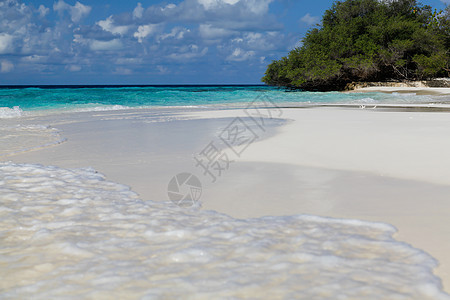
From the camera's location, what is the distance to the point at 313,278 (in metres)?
2.06

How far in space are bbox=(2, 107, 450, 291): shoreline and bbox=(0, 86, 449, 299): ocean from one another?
216mm

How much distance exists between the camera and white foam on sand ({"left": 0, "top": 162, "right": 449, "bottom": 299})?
1966 mm

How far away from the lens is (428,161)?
4746mm

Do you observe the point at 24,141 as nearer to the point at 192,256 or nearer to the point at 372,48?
the point at 192,256

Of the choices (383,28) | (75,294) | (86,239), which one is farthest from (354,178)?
(383,28)

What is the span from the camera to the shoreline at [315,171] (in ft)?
10.2

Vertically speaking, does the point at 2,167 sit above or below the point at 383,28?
below

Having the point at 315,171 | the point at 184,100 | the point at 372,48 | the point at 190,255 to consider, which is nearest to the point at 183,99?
the point at 184,100

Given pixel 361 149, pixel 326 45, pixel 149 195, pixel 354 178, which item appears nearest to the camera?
pixel 149 195

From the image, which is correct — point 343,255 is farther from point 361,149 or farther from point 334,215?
point 361,149

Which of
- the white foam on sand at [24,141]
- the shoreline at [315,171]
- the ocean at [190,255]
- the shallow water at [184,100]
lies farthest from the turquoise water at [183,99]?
the ocean at [190,255]

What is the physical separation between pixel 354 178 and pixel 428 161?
128 centimetres

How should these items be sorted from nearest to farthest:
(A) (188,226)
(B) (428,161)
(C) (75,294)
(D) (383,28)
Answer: (C) (75,294) < (A) (188,226) < (B) (428,161) < (D) (383,28)

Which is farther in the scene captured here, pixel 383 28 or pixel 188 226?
pixel 383 28
